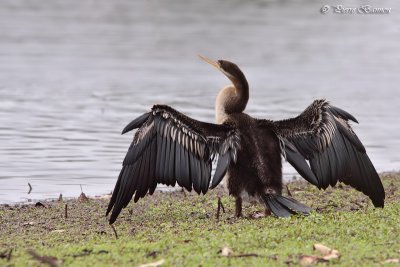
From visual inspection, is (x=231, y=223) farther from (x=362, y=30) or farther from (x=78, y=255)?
(x=362, y=30)

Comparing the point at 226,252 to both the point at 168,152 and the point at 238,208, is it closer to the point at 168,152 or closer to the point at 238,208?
the point at 168,152

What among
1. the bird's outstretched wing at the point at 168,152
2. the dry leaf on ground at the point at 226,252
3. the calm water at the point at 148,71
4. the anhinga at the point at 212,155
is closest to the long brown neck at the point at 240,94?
the anhinga at the point at 212,155

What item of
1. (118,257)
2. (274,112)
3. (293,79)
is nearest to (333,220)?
(118,257)

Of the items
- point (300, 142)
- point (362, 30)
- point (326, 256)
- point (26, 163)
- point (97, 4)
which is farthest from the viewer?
point (97, 4)

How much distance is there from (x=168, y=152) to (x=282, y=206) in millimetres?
1153

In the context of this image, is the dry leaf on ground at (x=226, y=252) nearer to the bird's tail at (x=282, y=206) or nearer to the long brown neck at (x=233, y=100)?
the bird's tail at (x=282, y=206)

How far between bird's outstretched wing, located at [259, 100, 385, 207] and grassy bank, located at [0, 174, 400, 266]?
40 centimetres

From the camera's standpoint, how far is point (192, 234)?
7723 mm

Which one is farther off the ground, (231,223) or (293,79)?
(293,79)

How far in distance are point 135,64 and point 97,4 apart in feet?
44.7

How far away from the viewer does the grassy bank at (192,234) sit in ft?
21.7

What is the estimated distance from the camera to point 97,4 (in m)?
37.3

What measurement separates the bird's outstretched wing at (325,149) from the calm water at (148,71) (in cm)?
374

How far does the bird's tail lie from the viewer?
8.29 m
